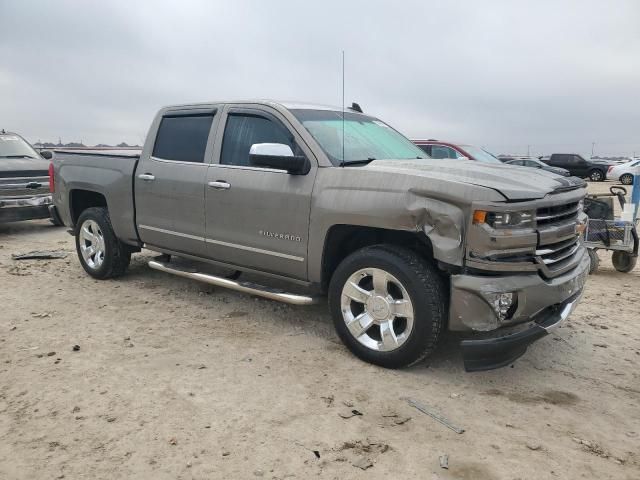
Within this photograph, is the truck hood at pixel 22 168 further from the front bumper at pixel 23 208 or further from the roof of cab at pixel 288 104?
the roof of cab at pixel 288 104

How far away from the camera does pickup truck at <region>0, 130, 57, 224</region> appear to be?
9133 mm

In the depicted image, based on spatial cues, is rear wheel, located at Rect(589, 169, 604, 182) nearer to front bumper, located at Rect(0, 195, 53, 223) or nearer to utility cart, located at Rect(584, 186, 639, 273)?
utility cart, located at Rect(584, 186, 639, 273)

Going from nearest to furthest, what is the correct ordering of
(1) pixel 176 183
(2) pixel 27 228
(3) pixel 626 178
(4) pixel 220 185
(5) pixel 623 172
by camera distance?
(4) pixel 220 185 < (1) pixel 176 183 < (2) pixel 27 228 < (3) pixel 626 178 < (5) pixel 623 172

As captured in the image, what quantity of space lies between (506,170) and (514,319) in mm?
1107

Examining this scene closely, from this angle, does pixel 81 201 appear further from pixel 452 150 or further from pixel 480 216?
pixel 452 150

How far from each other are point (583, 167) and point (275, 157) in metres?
29.5

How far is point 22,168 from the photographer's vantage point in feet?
31.1

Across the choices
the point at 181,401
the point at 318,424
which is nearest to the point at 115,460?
the point at 181,401

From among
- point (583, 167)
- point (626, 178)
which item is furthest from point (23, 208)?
point (583, 167)

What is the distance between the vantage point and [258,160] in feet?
13.1

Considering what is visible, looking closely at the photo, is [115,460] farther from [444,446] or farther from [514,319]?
[514,319]

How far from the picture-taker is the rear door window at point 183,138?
5.00 meters

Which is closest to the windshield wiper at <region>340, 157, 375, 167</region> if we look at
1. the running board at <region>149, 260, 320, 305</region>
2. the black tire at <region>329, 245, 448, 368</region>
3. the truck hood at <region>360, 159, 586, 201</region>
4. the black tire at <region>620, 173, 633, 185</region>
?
the truck hood at <region>360, 159, 586, 201</region>

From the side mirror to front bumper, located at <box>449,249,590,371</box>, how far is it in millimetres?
1471
